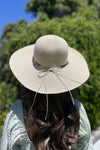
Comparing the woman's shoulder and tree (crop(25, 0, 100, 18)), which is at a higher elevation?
tree (crop(25, 0, 100, 18))

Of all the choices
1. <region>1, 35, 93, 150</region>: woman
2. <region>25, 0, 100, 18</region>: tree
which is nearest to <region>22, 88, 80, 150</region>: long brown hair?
<region>1, 35, 93, 150</region>: woman

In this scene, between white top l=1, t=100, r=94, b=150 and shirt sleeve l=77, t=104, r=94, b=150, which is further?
shirt sleeve l=77, t=104, r=94, b=150

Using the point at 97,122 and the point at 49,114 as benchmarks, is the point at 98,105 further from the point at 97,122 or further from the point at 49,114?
the point at 49,114

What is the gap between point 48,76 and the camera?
120 cm

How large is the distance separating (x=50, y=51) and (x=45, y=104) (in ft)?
0.96

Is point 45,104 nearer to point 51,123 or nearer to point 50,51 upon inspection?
point 51,123

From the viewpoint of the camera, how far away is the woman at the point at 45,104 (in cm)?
117

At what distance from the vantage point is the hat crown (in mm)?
1158

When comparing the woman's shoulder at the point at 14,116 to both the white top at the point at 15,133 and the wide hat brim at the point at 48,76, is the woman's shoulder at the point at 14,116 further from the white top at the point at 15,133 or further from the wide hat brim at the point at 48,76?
the wide hat brim at the point at 48,76

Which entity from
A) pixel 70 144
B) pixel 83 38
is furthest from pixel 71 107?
pixel 83 38

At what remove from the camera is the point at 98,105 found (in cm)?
398

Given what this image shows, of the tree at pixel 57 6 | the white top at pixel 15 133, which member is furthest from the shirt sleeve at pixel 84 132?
the tree at pixel 57 6

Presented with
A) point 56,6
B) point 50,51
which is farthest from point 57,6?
point 50,51

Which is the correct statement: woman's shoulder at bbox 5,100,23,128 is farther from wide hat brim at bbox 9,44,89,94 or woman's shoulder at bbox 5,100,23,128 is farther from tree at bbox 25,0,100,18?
tree at bbox 25,0,100,18
